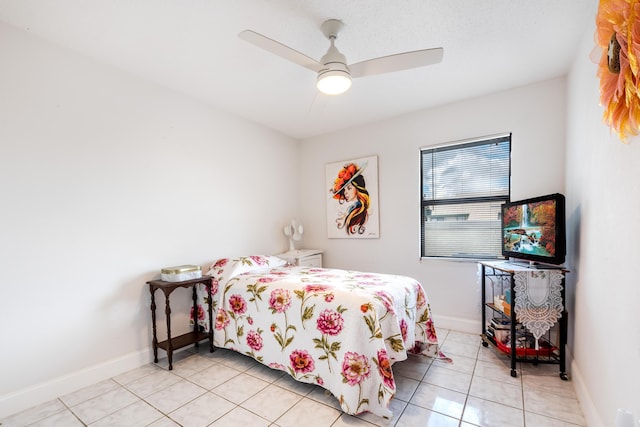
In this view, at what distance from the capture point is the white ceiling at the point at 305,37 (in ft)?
5.48

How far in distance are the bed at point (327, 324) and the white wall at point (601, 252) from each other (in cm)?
101

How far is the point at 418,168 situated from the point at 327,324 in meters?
2.13

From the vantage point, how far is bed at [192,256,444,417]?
1.72 metres

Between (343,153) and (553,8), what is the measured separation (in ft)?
7.94

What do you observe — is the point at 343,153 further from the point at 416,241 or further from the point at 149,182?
the point at 149,182

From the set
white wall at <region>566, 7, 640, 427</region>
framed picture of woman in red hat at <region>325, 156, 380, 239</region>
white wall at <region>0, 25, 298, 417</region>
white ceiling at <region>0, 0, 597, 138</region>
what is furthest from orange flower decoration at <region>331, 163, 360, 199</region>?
white wall at <region>566, 7, 640, 427</region>

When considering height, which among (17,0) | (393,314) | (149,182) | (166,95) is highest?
(17,0)

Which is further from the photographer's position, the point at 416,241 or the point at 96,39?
the point at 416,241

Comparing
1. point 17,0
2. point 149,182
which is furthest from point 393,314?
point 17,0

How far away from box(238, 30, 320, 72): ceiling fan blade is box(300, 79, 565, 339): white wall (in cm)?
184

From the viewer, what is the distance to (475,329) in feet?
9.64

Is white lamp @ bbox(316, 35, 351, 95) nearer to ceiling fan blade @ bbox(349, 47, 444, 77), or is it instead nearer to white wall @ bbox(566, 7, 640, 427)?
ceiling fan blade @ bbox(349, 47, 444, 77)

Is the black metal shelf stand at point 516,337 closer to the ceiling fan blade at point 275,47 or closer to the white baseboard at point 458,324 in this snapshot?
the white baseboard at point 458,324

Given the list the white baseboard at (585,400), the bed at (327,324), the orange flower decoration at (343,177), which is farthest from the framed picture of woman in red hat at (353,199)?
the white baseboard at (585,400)
